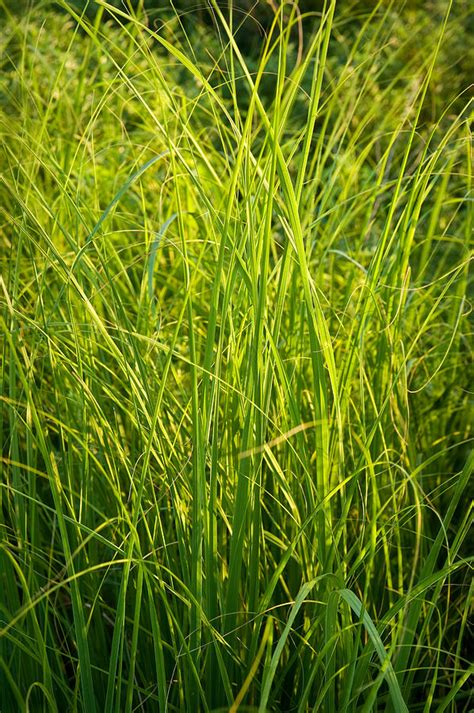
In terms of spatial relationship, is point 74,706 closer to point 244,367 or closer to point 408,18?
point 244,367

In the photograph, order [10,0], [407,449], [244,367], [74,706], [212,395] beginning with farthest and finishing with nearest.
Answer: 1. [10,0]
2. [407,449]
3. [244,367]
4. [212,395]
5. [74,706]

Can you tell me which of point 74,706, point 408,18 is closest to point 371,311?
point 74,706

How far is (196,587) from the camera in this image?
3.96ft

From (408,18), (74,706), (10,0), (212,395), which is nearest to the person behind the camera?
(74,706)

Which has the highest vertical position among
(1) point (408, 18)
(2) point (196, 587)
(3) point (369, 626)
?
(1) point (408, 18)

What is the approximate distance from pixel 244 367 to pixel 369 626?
0.55 metres

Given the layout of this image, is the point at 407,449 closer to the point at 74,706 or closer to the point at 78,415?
the point at 78,415

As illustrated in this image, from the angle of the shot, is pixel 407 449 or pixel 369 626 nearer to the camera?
pixel 369 626

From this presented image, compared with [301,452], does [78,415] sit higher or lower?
lower

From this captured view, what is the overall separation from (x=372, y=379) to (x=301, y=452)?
1.36 feet

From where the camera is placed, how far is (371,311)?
1.62m

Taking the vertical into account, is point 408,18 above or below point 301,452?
above

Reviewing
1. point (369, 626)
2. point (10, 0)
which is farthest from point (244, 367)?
point (10, 0)

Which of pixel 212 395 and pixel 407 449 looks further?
pixel 407 449
